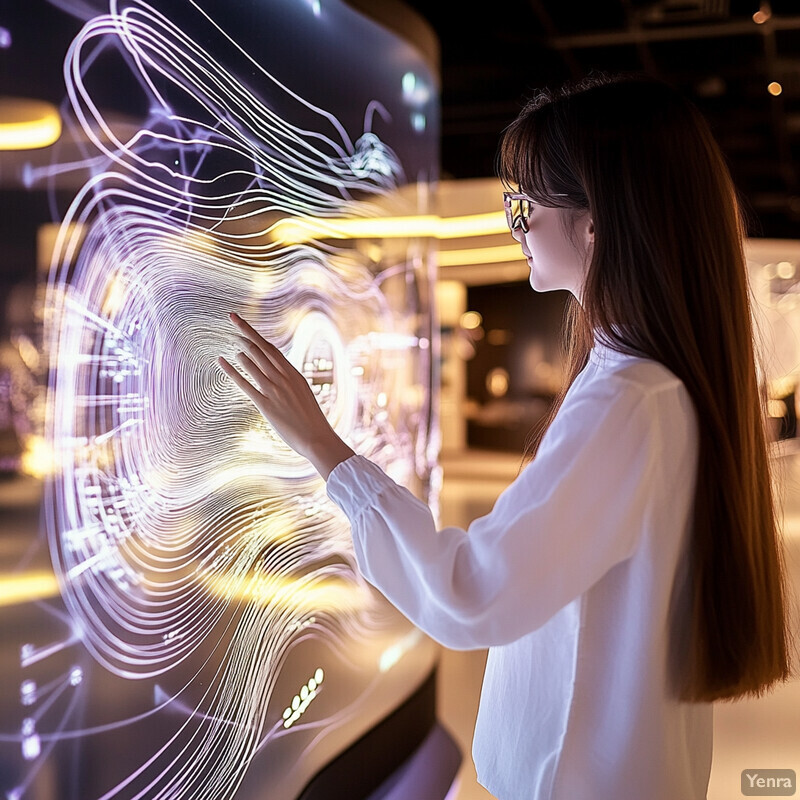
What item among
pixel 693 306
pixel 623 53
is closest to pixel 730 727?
pixel 693 306

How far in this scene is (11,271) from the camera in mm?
1140

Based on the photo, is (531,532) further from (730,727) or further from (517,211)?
(730,727)

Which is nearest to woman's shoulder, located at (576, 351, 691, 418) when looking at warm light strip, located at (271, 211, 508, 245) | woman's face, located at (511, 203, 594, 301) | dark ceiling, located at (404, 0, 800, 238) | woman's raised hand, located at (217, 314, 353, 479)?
woman's face, located at (511, 203, 594, 301)

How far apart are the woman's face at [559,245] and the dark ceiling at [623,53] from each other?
2775 mm

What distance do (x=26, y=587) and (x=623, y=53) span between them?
519 cm

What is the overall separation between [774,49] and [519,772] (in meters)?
5.45

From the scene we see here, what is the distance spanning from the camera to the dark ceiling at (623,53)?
4645 millimetres

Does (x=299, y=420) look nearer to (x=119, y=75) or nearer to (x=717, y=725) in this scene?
(x=119, y=75)

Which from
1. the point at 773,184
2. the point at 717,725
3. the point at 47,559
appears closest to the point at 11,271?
the point at 47,559

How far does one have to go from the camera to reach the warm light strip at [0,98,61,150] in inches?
44.4

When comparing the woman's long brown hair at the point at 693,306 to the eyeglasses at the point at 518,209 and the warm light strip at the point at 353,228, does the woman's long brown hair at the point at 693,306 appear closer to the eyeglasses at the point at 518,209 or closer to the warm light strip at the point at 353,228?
the eyeglasses at the point at 518,209

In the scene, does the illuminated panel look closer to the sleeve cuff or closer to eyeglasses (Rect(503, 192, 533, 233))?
the sleeve cuff

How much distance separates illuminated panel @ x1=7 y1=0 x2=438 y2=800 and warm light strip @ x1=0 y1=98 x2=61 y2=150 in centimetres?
7

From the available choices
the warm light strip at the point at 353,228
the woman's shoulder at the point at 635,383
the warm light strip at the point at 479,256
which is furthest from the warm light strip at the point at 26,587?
the warm light strip at the point at 479,256
